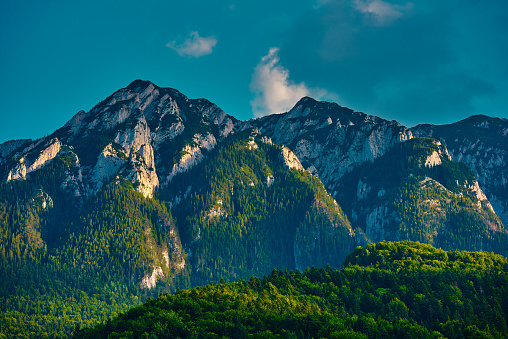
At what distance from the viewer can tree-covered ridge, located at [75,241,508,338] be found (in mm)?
121125

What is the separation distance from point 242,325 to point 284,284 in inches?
2144

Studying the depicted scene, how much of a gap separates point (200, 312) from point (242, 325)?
1808 centimetres

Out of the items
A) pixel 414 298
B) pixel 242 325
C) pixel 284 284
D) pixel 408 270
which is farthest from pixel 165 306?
pixel 408 270

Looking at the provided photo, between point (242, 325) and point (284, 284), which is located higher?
point (284, 284)

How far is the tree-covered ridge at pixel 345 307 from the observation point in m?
121

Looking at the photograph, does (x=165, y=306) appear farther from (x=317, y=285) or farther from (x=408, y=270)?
(x=408, y=270)

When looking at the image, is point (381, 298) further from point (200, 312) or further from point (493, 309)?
point (200, 312)

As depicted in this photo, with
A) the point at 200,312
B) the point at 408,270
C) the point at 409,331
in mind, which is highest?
the point at 408,270

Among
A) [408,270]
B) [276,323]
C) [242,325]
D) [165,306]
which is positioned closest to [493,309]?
[408,270]

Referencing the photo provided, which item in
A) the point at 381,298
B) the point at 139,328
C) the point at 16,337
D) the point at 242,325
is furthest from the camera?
the point at 16,337

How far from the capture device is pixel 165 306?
14112 cm

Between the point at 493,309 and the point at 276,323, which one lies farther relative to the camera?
the point at 493,309

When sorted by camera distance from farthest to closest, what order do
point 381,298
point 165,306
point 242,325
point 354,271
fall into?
point 354,271 < point 381,298 < point 165,306 < point 242,325

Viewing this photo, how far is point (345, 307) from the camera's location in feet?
519
